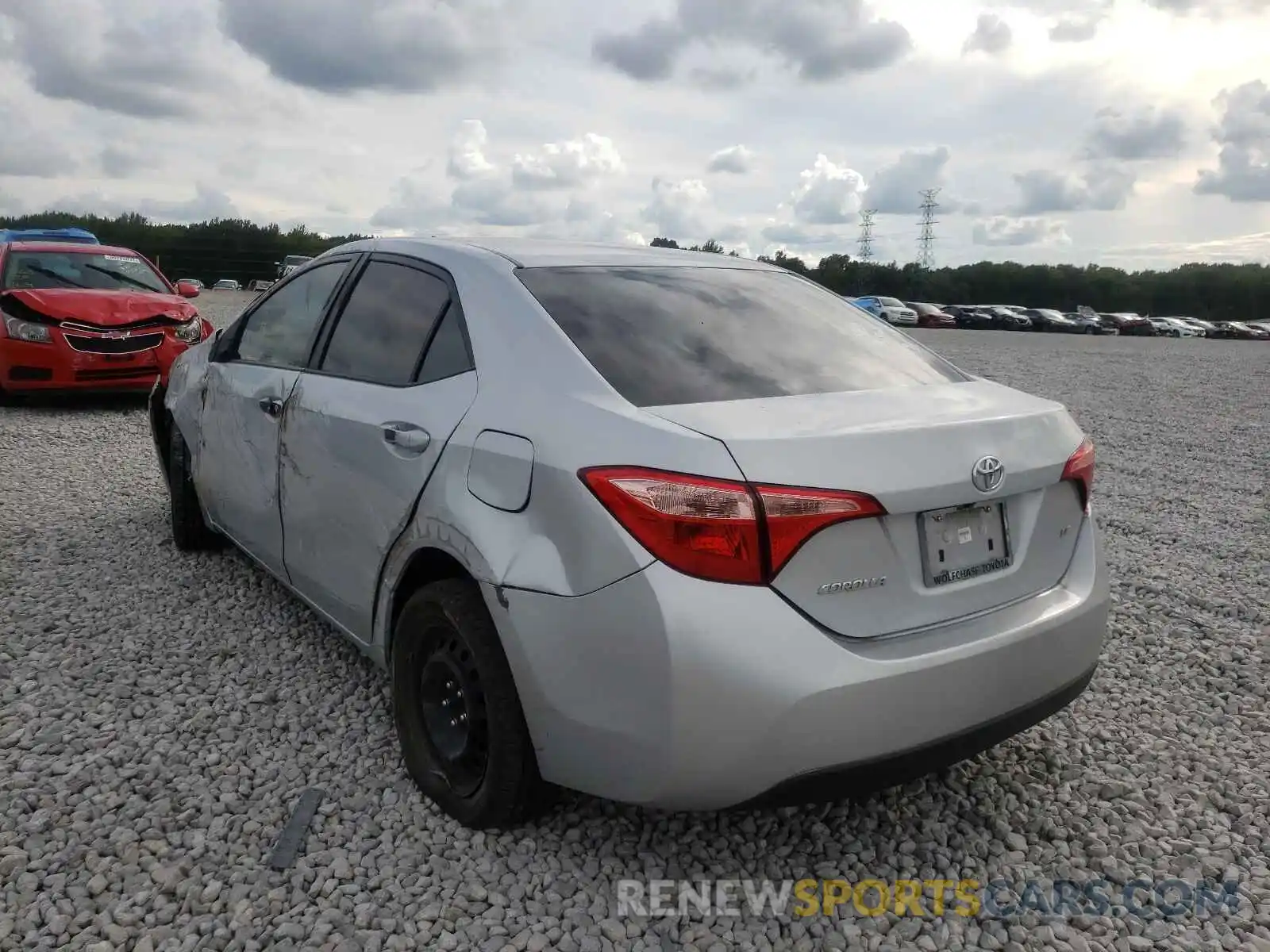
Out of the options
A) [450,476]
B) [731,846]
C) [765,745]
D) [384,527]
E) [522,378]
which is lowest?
[731,846]

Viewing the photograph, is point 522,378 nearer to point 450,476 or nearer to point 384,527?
point 450,476

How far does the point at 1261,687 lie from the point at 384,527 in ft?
10.6

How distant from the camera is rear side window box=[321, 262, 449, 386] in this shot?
2975 millimetres

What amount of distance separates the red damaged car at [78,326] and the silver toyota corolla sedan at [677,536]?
687cm

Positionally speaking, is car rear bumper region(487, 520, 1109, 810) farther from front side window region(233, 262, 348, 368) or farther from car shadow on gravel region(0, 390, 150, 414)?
A: car shadow on gravel region(0, 390, 150, 414)

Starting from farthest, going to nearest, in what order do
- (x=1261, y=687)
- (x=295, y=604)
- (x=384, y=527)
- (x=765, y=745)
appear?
(x=295, y=604) → (x=1261, y=687) → (x=384, y=527) → (x=765, y=745)

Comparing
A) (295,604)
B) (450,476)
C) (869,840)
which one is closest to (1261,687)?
(869,840)

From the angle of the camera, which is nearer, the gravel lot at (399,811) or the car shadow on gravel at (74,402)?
the gravel lot at (399,811)

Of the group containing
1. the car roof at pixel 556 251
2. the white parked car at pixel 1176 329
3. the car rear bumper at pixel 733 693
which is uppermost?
the car roof at pixel 556 251

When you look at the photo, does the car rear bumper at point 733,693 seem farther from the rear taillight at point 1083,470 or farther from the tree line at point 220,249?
the tree line at point 220,249

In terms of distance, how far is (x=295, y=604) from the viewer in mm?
4285

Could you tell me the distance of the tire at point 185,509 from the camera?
187 inches

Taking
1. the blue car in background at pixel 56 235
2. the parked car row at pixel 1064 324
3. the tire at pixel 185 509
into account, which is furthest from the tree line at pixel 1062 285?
the tire at pixel 185 509

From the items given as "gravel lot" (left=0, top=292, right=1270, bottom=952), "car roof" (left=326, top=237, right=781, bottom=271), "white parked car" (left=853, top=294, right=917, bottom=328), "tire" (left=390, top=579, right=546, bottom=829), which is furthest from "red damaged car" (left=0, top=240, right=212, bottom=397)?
"white parked car" (left=853, top=294, right=917, bottom=328)
